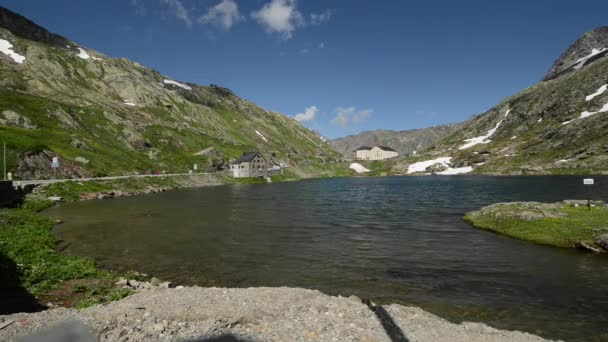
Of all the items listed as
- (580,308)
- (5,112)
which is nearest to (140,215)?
(580,308)

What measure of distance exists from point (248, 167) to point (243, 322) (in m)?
162

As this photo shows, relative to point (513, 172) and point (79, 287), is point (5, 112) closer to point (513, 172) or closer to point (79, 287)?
point (79, 287)

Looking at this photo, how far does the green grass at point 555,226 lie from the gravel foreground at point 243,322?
874 inches

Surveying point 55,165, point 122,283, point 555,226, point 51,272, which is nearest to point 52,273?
point 51,272

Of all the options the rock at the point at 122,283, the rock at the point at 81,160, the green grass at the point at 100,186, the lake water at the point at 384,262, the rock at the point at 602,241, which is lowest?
the lake water at the point at 384,262

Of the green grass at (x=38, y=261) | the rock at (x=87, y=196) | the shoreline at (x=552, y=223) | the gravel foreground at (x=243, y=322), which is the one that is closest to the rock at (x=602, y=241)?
the shoreline at (x=552, y=223)

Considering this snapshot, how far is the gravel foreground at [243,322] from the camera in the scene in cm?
1313

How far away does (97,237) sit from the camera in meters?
38.5

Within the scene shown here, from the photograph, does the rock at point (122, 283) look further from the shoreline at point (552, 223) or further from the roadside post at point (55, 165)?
the roadside post at point (55, 165)

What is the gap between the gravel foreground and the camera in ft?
43.1

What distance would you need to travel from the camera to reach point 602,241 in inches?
1157

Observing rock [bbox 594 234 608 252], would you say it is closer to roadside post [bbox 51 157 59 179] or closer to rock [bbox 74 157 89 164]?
roadside post [bbox 51 157 59 179]

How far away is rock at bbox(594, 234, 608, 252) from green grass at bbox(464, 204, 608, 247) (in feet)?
1.51

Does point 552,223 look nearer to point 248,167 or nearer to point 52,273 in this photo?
point 52,273
